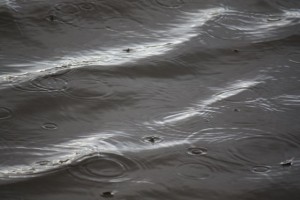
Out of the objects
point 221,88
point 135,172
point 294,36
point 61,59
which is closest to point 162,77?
point 221,88

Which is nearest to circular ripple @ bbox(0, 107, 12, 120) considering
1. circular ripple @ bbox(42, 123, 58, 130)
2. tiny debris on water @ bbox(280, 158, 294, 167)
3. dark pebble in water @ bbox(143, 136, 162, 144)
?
circular ripple @ bbox(42, 123, 58, 130)

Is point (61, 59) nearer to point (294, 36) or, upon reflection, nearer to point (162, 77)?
point (162, 77)

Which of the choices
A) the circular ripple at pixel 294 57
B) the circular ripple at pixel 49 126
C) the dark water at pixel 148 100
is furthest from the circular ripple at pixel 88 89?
the circular ripple at pixel 294 57

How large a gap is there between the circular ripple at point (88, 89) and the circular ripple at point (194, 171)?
890mm

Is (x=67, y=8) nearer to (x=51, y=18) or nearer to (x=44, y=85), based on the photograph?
(x=51, y=18)

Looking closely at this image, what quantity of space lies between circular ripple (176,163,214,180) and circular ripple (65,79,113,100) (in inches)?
35.0

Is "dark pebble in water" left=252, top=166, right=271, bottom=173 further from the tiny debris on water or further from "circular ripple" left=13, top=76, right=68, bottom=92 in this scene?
"circular ripple" left=13, top=76, right=68, bottom=92

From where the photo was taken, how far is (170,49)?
4012 millimetres

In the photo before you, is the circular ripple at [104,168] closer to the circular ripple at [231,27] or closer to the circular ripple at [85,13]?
the circular ripple at [85,13]

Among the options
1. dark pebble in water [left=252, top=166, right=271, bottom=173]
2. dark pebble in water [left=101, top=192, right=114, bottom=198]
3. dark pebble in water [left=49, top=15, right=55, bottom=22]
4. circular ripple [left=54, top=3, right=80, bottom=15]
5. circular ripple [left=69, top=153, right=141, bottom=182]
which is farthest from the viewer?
circular ripple [left=54, top=3, right=80, bottom=15]

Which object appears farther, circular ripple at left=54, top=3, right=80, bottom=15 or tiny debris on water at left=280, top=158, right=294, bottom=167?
circular ripple at left=54, top=3, right=80, bottom=15

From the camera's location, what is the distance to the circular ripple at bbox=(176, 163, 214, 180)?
2521 mm

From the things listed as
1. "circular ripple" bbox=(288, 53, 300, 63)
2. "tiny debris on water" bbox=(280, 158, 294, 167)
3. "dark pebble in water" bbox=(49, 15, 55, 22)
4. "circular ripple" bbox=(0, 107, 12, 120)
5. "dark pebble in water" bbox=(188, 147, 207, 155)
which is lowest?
"tiny debris on water" bbox=(280, 158, 294, 167)

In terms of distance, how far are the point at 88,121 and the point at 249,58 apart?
1.59 metres
